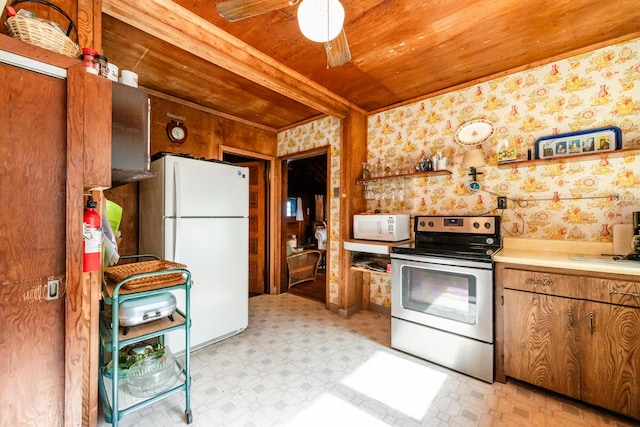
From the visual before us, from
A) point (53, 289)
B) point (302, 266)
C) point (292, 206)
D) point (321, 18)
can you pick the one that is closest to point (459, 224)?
point (321, 18)

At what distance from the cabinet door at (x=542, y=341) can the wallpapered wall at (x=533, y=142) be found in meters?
0.77

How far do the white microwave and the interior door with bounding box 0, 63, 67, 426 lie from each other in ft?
7.92

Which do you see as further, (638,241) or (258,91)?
(258,91)

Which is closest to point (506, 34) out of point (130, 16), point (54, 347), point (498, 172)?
point (498, 172)

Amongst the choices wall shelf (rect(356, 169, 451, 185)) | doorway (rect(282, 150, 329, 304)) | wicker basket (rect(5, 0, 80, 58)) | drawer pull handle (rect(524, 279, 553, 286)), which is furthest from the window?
wicker basket (rect(5, 0, 80, 58))

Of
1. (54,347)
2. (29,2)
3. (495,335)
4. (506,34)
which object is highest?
(506,34)

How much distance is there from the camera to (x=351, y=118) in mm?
3254

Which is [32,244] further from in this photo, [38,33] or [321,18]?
[321,18]

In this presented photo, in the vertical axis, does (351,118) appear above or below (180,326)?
above

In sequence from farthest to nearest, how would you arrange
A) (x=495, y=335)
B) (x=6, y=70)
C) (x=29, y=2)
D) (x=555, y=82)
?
(x=555, y=82) → (x=495, y=335) → (x=29, y=2) → (x=6, y=70)

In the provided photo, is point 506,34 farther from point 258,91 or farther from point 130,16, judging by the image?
point 130,16

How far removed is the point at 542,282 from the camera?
1789mm

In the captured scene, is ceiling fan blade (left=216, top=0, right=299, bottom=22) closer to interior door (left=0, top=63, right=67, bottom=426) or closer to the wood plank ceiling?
the wood plank ceiling

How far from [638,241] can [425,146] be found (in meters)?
1.80
